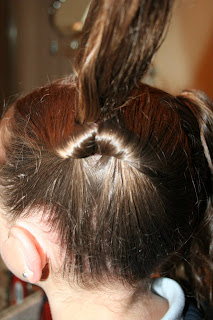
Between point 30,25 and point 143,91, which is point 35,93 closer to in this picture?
point 143,91

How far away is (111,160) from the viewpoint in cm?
41

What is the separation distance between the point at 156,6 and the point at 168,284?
1.40 feet

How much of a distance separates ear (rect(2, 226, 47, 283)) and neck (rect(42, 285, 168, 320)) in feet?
0.20

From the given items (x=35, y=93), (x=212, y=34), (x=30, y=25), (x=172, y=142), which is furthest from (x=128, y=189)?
(x=30, y=25)

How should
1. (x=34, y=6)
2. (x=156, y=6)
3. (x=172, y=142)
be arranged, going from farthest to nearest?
1. (x=34, y=6)
2. (x=172, y=142)
3. (x=156, y=6)

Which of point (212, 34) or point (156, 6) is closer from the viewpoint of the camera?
point (156, 6)

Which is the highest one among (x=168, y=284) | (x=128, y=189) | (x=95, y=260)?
(x=128, y=189)

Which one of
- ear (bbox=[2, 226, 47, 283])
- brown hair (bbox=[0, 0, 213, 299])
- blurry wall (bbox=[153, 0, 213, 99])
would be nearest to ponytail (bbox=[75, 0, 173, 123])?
brown hair (bbox=[0, 0, 213, 299])

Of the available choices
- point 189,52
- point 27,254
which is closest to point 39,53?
point 189,52

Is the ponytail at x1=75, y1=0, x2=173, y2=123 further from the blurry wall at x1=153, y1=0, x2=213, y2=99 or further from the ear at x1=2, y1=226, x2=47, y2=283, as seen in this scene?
the blurry wall at x1=153, y1=0, x2=213, y2=99

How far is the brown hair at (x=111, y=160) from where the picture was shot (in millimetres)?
348

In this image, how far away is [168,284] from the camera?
575mm

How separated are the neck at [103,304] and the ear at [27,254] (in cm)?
6

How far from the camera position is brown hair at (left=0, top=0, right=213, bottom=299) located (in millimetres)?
348
